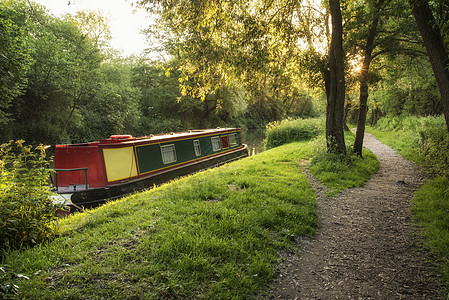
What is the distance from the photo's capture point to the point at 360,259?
3.10 m

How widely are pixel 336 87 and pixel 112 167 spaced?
7258 mm

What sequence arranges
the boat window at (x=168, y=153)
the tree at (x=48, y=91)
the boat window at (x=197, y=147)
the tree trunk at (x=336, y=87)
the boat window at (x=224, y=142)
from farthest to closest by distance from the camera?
the tree at (x=48, y=91) → the boat window at (x=224, y=142) → the boat window at (x=197, y=147) → the boat window at (x=168, y=153) → the tree trunk at (x=336, y=87)

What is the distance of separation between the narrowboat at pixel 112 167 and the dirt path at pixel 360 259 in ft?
16.5

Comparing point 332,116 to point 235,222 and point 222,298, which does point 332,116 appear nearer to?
point 235,222

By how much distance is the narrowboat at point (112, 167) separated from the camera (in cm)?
623

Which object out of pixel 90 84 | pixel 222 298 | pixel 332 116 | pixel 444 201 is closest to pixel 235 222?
pixel 222 298

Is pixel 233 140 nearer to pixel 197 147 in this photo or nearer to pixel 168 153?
pixel 197 147

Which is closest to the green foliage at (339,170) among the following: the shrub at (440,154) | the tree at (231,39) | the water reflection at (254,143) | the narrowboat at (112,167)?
the shrub at (440,154)

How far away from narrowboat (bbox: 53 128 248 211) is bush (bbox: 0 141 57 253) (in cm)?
255

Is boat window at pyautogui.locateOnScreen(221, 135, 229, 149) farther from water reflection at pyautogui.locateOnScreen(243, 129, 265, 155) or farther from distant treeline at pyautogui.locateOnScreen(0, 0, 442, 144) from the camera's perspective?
water reflection at pyautogui.locateOnScreen(243, 129, 265, 155)

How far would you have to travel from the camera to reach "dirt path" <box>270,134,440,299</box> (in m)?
2.54

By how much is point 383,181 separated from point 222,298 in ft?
20.5

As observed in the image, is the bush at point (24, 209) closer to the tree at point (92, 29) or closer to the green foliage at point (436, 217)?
the green foliage at point (436, 217)

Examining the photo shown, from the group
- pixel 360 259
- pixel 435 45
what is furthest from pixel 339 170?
pixel 360 259
